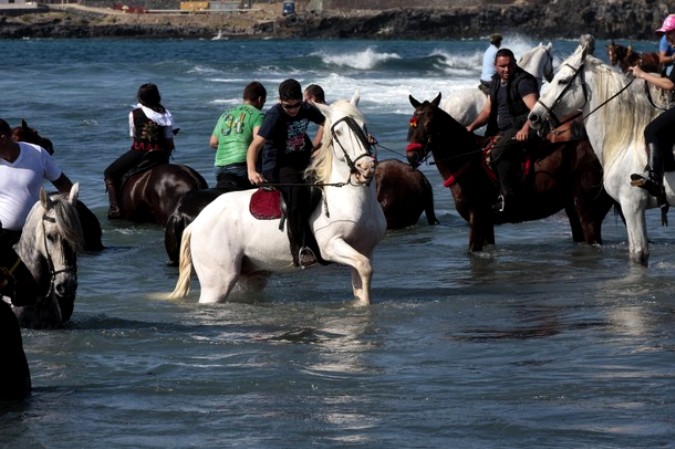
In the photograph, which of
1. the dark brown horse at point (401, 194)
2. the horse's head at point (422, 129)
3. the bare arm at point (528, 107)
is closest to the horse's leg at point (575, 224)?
the bare arm at point (528, 107)

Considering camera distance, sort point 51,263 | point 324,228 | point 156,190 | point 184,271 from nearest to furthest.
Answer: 1. point 51,263
2. point 324,228
3. point 184,271
4. point 156,190

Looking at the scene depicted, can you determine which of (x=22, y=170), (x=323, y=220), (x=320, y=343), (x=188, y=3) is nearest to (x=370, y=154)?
(x=323, y=220)

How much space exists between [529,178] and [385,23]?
4269 inches

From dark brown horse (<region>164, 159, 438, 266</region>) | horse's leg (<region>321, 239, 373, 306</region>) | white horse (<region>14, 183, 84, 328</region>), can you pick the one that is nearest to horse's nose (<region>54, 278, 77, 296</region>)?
white horse (<region>14, 183, 84, 328</region>)

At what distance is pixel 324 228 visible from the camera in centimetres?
1036

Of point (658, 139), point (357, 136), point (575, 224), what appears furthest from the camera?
point (575, 224)

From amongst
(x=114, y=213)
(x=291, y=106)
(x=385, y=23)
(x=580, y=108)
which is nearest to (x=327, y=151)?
(x=291, y=106)

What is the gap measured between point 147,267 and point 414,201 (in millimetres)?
3348

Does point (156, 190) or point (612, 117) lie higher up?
point (612, 117)

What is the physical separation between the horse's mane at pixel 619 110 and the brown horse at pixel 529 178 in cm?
151

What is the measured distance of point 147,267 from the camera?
13.6 meters

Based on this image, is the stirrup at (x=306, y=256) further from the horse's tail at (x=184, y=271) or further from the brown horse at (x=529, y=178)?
the brown horse at (x=529, y=178)

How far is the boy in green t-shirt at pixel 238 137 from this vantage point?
12.8 metres

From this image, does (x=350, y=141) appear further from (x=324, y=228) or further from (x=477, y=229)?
(x=477, y=229)
